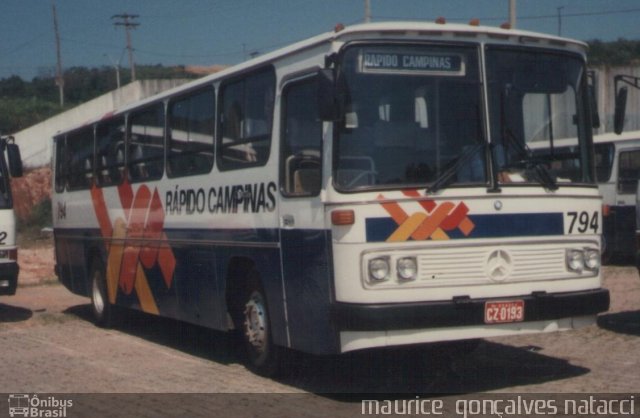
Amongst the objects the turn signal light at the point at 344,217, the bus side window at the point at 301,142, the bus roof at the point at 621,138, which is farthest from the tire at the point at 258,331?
the bus roof at the point at 621,138

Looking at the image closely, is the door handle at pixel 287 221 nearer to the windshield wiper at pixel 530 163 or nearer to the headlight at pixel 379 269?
the headlight at pixel 379 269

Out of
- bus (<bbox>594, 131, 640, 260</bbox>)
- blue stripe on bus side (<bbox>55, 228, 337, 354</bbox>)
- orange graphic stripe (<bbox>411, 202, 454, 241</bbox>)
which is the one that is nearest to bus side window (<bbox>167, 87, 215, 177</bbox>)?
blue stripe on bus side (<bbox>55, 228, 337, 354</bbox>)

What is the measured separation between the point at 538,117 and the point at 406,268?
215 centimetres

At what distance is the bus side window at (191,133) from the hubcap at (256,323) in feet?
5.85

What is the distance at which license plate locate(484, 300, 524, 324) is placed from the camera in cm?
852

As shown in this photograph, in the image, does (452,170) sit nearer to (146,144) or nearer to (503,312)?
(503,312)

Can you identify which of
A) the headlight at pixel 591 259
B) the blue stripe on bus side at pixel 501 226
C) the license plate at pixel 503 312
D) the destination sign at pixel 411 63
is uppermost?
the destination sign at pixel 411 63

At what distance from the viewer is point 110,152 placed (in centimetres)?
1484

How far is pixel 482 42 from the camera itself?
29.2 feet

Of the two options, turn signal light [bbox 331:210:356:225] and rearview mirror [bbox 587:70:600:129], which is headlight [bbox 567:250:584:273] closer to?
rearview mirror [bbox 587:70:600:129]

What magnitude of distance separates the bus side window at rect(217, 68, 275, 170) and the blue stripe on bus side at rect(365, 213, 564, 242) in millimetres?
1932

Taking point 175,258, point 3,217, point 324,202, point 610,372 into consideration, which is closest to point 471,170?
point 324,202

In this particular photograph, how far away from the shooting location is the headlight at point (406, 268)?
8352 mm

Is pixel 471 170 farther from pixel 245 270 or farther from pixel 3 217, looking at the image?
pixel 3 217
